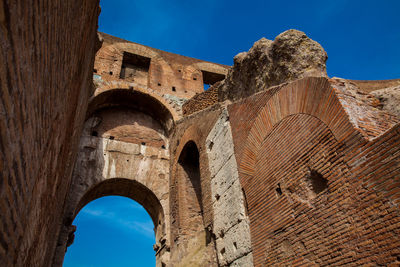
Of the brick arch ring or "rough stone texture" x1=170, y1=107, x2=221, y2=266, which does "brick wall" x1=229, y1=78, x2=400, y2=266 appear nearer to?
"rough stone texture" x1=170, y1=107, x2=221, y2=266

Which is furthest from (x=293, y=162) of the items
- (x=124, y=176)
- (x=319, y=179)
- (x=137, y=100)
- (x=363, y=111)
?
(x=137, y=100)

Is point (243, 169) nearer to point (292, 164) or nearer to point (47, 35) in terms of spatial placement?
point (292, 164)

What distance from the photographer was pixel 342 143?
302cm

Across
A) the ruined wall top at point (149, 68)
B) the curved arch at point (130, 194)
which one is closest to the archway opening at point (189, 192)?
the curved arch at point (130, 194)

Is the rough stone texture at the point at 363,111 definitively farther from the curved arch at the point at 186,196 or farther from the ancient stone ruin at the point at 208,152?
the curved arch at the point at 186,196

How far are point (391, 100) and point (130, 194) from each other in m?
6.78

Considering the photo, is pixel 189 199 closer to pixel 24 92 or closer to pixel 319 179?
pixel 319 179

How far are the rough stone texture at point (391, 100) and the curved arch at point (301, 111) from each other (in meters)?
0.78

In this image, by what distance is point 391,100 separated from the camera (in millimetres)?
3559

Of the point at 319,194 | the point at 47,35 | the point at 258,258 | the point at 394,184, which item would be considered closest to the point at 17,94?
the point at 47,35

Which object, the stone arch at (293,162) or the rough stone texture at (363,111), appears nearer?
the rough stone texture at (363,111)

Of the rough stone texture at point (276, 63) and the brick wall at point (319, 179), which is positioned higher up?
the rough stone texture at point (276, 63)

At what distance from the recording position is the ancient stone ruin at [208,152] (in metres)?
1.66

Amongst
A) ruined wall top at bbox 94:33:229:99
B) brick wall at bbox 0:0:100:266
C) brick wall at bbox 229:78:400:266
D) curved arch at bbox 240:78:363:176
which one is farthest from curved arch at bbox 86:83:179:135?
brick wall at bbox 0:0:100:266
